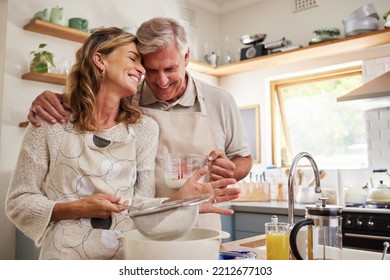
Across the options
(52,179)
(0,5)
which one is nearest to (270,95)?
(0,5)

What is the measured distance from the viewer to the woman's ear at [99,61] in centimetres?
95

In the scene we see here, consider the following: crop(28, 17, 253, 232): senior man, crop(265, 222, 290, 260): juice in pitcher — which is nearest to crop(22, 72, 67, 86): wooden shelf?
crop(28, 17, 253, 232): senior man

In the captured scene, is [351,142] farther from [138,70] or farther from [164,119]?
[138,70]

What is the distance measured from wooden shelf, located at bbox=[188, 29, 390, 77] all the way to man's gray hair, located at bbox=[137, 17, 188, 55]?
152cm

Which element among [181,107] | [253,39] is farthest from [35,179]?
[253,39]

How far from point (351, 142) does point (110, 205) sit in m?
2.24

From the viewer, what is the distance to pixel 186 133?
1171mm

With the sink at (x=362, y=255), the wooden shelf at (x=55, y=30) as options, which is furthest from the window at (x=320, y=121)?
the sink at (x=362, y=255)

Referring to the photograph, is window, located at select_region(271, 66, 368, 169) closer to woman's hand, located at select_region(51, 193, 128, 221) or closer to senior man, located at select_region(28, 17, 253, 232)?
senior man, located at select_region(28, 17, 253, 232)

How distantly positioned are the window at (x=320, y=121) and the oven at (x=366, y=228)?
0.62 meters

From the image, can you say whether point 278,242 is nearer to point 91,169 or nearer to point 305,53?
point 91,169

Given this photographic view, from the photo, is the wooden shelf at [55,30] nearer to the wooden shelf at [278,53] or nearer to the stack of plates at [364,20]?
the wooden shelf at [278,53]

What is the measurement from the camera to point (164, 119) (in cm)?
114

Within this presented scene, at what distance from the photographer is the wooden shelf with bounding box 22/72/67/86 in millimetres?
1931
